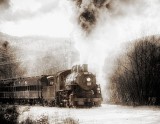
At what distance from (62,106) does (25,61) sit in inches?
1809

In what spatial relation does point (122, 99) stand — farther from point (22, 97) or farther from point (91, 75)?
point (22, 97)

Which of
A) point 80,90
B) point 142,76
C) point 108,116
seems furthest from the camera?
point 80,90

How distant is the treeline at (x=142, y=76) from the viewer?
23469mm

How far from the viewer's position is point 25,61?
235ft

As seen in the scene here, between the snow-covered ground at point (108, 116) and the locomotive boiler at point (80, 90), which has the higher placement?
the locomotive boiler at point (80, 90)

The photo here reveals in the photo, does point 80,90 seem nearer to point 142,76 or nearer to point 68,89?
point 68,89

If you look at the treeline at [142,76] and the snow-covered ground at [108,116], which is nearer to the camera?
the snow-covered ground at [108,116]

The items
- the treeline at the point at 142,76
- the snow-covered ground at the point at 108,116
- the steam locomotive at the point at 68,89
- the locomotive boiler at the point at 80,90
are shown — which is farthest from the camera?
the steam locomotive at the point at 68,89

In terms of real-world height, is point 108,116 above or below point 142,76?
below

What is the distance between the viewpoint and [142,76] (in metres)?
24.1

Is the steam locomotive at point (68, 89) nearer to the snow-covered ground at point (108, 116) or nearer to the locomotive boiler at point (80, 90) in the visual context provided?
the locomotive boiler at point (80, 90)

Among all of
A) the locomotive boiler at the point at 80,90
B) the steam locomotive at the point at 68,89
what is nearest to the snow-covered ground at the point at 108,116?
the locomotive boiler at the point at 80,90

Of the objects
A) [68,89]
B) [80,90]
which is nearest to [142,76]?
[80,90]

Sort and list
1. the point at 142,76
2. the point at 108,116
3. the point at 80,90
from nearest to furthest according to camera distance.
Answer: the point at 108,116 < the point at 142,76 < the point at 80,90
